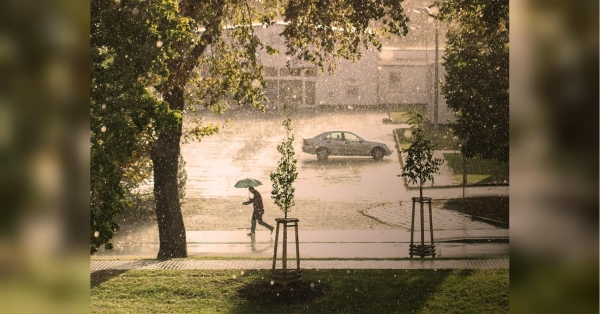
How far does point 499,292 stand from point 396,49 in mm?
2575

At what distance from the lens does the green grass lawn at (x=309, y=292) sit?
5.98 metres

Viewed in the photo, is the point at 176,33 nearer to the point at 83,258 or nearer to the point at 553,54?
the point at 83,258

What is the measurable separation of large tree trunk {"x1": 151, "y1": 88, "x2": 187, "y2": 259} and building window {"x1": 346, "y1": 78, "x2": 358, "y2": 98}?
180cm

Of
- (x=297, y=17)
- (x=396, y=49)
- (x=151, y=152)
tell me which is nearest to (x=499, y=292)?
(x=396, y=49)

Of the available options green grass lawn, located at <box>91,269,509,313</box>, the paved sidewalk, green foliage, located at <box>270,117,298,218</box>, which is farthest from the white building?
green grass lawn, located at <box>91,269,509,313</box>

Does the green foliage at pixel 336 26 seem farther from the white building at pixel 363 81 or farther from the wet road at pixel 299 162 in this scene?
the wet road at pixel 299 162

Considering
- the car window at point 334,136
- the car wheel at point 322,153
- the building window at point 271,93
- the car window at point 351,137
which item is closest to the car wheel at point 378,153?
the car window at point 351,137

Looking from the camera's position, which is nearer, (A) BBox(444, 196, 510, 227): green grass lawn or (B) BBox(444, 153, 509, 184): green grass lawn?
(A) BBox(444, 196, 510, 227): green grass lawn

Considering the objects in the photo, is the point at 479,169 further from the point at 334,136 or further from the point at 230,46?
the point at 230,46

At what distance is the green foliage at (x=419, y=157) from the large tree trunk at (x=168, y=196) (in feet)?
7.90

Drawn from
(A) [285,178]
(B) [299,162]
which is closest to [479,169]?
(B) [299,162]

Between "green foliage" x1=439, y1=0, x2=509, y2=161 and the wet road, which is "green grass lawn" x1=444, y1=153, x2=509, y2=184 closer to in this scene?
"green foliage" x1=439, y1=0, x2=509, y2=161

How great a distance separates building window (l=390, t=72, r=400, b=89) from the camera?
6.86 m

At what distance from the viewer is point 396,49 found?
6.66 meters
